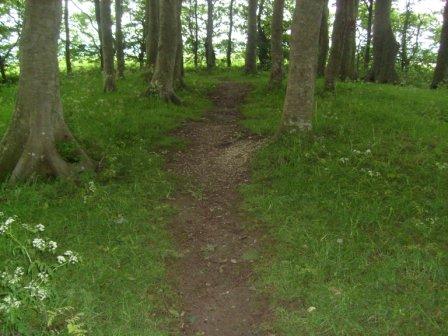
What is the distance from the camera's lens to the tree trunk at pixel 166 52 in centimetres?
1227

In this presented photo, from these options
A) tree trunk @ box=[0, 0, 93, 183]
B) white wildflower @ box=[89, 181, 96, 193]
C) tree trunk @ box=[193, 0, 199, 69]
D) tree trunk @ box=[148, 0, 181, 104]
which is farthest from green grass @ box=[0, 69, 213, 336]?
tree trunk @ box=[193, 0, 199, 69]

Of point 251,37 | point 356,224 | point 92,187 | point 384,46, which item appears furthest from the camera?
point 251,37

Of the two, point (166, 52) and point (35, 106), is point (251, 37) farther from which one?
point (35, 106)

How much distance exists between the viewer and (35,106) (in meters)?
6.87

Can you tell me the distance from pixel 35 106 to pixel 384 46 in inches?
633

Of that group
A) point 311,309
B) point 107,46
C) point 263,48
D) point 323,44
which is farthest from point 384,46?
point 311,309

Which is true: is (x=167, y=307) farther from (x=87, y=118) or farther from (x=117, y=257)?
(x=87, y=118)

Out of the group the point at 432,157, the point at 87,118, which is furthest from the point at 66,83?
the point at 432,157

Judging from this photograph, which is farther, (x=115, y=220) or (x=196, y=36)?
(x=196, y=36)

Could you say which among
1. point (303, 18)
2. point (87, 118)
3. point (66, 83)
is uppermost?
point (303, 18)

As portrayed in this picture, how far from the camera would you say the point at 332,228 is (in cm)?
592

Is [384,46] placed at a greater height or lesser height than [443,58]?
greater

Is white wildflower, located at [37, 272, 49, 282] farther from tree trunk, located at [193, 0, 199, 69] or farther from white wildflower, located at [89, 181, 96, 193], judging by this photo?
tree trunk, located at [193, 0, 199, 69]

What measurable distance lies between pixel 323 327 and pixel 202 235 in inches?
94.9
